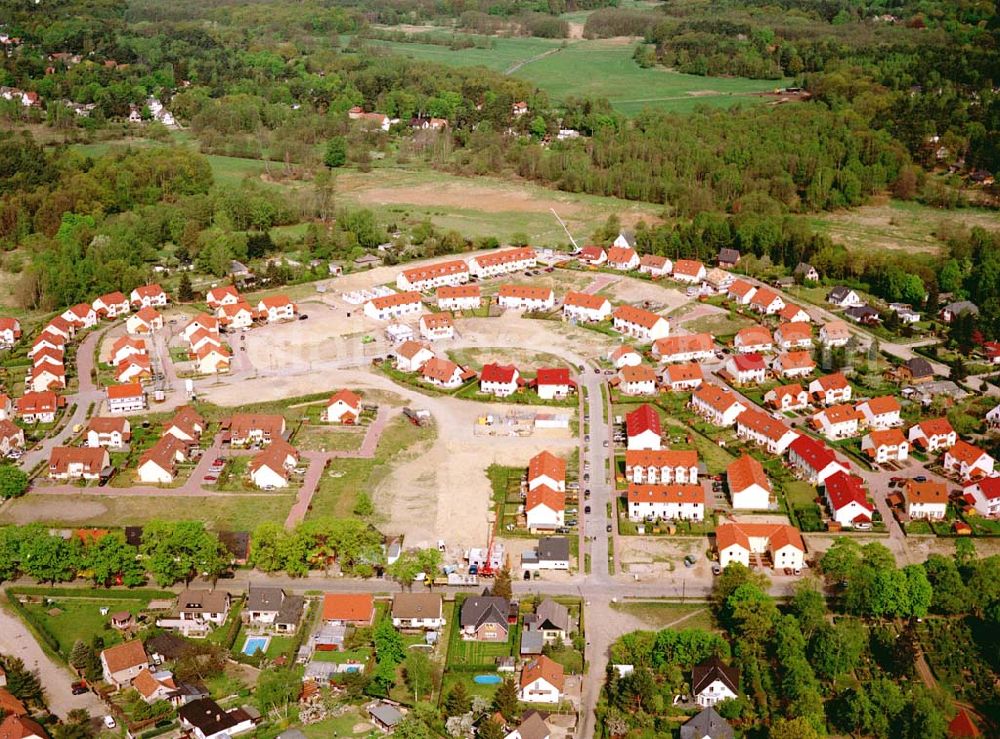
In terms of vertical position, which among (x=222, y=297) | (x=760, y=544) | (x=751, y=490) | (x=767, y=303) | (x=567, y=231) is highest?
(x=751, y=490)

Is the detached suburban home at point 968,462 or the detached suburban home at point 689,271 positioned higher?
the detached suburban home at point 968,462

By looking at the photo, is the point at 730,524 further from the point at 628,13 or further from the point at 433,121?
the point at 628,13

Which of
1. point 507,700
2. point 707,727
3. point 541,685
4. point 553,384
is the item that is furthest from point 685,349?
point 507,700

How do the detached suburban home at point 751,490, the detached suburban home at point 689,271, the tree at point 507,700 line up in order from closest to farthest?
the tree at point 507,700
the detached suburban home at point 751,490
the detached suburban home at point 689,271

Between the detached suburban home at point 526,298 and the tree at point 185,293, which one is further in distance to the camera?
the tree at point 185,293

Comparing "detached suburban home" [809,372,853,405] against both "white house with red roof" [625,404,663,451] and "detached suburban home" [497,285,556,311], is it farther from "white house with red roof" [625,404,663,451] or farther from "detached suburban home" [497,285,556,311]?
"detached suburban home" [497,285,556,311]

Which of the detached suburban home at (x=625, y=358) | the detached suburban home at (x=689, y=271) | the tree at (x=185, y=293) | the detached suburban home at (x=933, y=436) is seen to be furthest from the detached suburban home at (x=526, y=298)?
the detached suburban home at (x=933, y=436)

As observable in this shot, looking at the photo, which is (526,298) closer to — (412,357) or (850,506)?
(412,357)

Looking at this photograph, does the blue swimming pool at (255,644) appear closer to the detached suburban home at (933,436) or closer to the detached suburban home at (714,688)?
the detached suburban home at (714,688)

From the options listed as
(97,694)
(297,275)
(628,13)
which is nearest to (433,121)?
(297,275)
